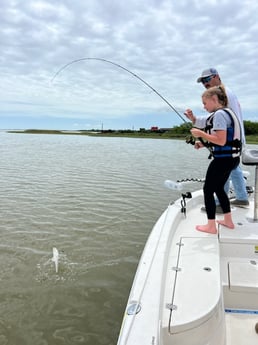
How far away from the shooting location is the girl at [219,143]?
9.16ft

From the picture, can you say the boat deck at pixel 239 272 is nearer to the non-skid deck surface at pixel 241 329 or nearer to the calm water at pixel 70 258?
the non-skid deck surface at pixel 241 329

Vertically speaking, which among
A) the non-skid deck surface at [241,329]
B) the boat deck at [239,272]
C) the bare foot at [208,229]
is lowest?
the non-skid deck surface at [241,329]

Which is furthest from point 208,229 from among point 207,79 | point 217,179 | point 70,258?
point 70,258

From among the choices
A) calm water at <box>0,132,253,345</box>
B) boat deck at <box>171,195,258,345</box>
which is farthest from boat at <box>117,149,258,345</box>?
calm water at <box>0,132,253,345</box>

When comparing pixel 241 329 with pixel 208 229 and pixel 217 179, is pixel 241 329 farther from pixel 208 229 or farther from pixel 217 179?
pixel 217 179

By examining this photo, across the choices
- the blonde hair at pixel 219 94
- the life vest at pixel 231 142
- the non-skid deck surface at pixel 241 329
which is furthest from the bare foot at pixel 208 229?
the blonde hair at pixel 219 94

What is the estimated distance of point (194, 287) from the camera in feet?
6.36

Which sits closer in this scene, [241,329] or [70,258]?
[241,329]

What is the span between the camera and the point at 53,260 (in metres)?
3.79

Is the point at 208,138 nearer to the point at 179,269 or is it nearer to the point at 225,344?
the point at 179,269

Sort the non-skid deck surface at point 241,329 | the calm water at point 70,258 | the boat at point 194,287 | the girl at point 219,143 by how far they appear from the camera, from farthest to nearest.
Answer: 1. the girl at point 219,143
2. the calm water at point 70,258
3. the non-skid deck surface at point 241,329
4. the boat at point 194,287

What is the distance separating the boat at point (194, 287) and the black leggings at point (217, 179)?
0.69ft

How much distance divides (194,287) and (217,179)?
130 cm

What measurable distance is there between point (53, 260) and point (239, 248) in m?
2.19
